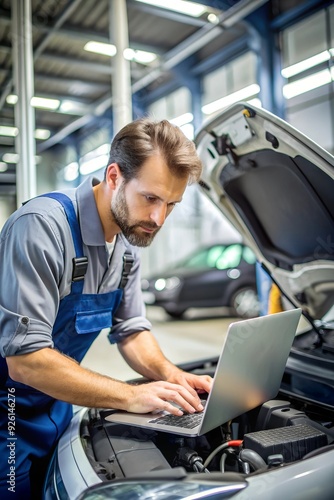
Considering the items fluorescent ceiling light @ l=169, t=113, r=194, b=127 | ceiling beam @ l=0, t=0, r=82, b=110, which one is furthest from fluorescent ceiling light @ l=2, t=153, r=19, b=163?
fluorescent ceiling light @ l=169, t=113, r=194, b=127

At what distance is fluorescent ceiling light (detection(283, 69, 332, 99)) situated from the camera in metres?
5.38

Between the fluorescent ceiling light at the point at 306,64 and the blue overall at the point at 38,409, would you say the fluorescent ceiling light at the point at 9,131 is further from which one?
the fluorescent ceiling light at the point at 306,64

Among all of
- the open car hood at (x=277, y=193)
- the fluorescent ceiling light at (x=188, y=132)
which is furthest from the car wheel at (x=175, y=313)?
the open car hood at (x=277, y=193)

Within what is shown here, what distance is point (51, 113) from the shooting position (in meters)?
6.40

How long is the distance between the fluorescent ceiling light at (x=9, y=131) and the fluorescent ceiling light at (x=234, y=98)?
398cm

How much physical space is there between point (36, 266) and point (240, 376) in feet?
1.89

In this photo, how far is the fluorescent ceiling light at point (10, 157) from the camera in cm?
227

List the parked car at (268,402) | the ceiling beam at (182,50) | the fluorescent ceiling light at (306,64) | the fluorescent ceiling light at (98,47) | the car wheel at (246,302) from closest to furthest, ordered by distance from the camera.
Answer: the parked car at (268,402), the ceiling beam at (182,50), the fluorescent ceiling light at (306,64), the fluorescent ceiling light at (98,47), the car wheel at (246,302)

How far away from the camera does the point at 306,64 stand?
218 inches

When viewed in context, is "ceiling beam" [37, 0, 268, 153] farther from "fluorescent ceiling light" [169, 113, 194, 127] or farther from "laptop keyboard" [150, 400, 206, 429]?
"laptop keyboard" [150, 400, 206, 429]

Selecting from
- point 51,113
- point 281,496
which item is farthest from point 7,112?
point 51,113

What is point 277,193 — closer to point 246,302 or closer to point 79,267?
point 79,267

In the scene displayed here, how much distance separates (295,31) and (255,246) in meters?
4.72

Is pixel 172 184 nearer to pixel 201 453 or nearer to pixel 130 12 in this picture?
pixel 201 453
